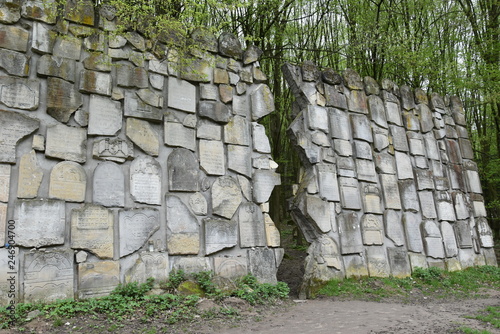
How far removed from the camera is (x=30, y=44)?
4.59m

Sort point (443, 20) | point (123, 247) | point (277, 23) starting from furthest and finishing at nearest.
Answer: point (443, 20), point (277, 23), point (123, 247)

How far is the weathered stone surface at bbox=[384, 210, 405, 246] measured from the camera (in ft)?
21.7

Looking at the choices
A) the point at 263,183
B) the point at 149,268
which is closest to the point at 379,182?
the point at 263,183

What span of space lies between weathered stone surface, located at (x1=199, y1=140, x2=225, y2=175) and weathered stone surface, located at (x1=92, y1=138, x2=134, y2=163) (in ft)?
3.05

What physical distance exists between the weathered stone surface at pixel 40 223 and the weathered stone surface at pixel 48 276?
0.39 ft

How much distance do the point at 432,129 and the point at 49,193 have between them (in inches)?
273

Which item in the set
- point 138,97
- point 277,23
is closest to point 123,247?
point 138,97

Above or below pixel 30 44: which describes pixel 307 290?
below

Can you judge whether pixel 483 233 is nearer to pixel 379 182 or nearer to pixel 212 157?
pixel 379 182

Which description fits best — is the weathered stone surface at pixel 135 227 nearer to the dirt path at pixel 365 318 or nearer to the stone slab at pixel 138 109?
the stone slab at pixel 138 109

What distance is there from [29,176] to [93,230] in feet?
2.78

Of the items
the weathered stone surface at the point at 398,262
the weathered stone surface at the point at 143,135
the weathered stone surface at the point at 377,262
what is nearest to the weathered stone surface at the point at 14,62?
the weathered stone surface at the point at 143,135

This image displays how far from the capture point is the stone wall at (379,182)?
606cm

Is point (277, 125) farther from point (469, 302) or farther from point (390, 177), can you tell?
point (469, 302)
